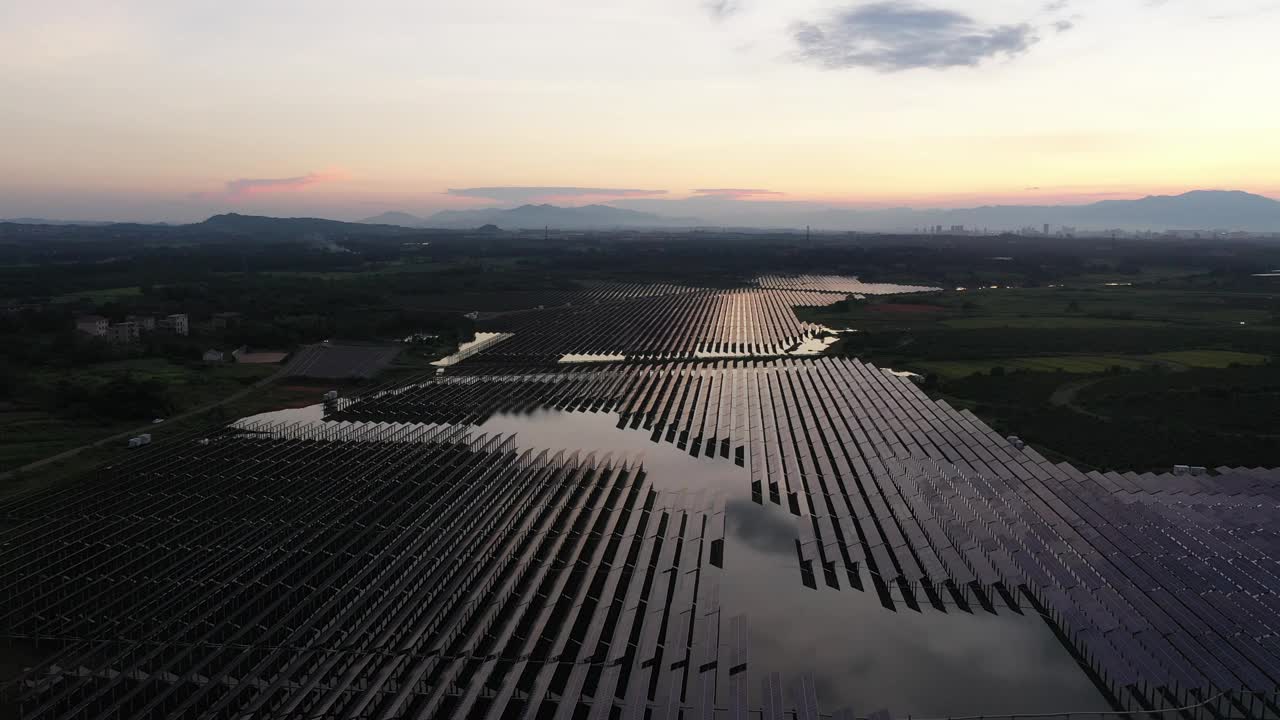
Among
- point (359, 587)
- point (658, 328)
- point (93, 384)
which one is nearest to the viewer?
point (359, 587)

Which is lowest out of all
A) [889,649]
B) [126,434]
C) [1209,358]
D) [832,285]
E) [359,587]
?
[889,649]

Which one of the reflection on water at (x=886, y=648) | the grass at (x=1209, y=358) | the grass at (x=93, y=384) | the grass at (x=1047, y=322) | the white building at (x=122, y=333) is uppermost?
the white building at (x=122, y=333)

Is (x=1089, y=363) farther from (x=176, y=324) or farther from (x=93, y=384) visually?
(x=176, y=324)

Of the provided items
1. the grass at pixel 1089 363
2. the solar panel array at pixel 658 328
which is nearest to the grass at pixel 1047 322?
the solar panel array at pixel 658 328

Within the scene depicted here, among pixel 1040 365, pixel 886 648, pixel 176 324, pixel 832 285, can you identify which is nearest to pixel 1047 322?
pixel 1040 365

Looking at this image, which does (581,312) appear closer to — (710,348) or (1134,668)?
(710,348)

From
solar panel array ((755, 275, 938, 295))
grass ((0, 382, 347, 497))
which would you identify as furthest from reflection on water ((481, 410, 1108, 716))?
solar panel array ((755, 275, 938, 295))

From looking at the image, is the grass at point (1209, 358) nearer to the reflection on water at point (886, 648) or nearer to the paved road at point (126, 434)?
the reflection on water at point (886, 648)

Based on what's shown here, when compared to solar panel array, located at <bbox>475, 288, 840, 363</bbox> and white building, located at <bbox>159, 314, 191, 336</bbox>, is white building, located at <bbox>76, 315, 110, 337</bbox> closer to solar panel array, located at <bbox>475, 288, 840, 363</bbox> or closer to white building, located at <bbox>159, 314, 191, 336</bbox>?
white building, located at <bbox>159, 314, 191, 336</bbox>
